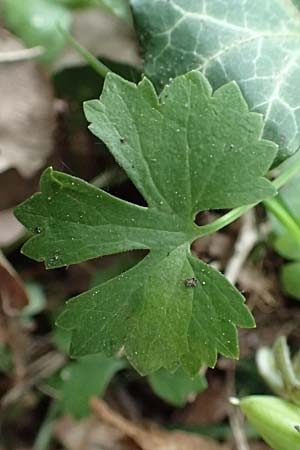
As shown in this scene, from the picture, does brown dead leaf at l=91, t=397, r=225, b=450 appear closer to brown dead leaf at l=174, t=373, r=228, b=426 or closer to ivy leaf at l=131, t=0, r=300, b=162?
brown dead leaf at l=174, t=373, r=228, b=426

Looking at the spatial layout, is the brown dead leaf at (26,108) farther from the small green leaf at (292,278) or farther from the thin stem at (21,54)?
the small green leaf at (292,278)

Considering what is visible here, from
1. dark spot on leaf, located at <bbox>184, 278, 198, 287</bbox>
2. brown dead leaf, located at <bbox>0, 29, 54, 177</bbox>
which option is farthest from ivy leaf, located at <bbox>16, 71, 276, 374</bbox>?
brown dead leaf, located at <bbox>0, 29, 54, 177</bbox>

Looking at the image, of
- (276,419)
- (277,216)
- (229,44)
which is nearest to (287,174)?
(277,216)

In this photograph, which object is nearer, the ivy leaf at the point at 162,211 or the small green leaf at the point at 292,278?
the ivy leaf at the point at 162,211

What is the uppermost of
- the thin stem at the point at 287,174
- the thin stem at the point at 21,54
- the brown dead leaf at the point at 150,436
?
the thin stem at the point at 287,174

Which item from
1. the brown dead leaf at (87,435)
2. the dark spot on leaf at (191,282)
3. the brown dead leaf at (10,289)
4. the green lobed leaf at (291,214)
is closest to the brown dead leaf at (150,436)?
the brown dead leaf at (87,435)

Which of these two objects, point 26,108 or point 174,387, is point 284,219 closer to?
point 174,387

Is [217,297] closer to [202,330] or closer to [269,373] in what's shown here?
[202,330]
